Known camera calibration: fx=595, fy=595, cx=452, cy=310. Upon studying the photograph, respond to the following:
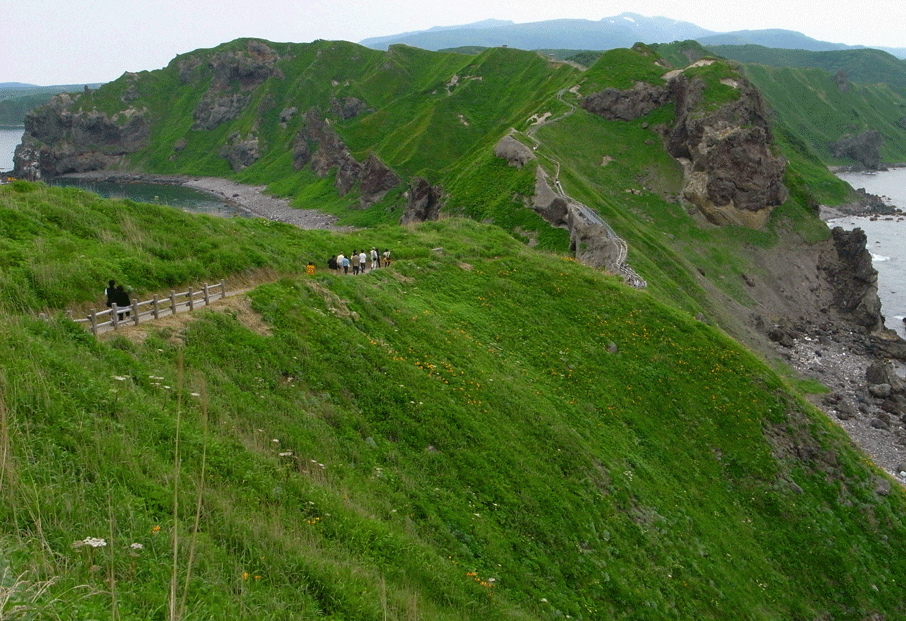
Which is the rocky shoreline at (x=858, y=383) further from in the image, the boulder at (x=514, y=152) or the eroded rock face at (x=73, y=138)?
the eroded rock face at (x=73, y=138)

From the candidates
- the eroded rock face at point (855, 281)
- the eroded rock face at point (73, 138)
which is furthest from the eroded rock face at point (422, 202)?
the eroded rock face at point (73, 138)

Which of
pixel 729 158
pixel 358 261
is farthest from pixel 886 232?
pixel 358 261

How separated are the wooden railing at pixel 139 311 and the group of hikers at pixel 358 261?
11.6 m

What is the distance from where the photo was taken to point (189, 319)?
2042cm

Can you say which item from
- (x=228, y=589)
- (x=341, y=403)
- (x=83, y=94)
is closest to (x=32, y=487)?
(x=228, y=589)

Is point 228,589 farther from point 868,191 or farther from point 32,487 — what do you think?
point 868,191

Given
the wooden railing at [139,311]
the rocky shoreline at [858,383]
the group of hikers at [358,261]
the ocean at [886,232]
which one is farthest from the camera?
the ocean at [886,232]

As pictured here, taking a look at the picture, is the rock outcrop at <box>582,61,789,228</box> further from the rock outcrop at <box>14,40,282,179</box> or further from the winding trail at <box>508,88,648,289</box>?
the rock outcrop at <box>14,40,282,179</box>

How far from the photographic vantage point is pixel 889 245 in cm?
10988

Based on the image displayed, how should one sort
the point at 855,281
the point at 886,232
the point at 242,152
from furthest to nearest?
the point at 242,152 < the point at 886,232 < the point at 855,281

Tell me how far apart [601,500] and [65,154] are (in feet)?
691

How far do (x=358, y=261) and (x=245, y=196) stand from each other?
126m

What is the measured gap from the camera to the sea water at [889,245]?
80.5 m

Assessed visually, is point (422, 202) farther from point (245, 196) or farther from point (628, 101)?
point (245, 196)
